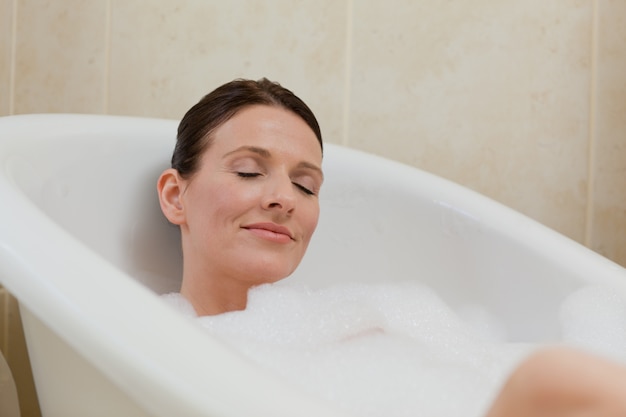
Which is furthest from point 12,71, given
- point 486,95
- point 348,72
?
point 486,95

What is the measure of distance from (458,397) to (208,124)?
21.1 inches

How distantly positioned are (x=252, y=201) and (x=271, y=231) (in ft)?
0.15

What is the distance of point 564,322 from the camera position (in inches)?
39.9

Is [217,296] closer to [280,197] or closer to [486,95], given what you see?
[280,197]

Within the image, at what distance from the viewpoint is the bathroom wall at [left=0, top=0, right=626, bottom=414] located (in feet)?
4.53

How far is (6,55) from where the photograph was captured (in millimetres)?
1619

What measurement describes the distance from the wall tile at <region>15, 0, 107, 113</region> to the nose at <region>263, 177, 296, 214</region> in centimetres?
69

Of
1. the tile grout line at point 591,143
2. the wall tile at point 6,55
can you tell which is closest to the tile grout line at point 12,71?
the wall tile at point 6,55

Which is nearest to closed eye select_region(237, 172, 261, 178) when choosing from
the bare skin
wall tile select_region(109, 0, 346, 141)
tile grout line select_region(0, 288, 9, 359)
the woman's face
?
the woman's face

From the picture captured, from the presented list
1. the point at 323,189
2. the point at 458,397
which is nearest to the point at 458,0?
the point at 323,189

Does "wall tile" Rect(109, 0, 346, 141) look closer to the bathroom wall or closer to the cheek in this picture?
the bathroom wall

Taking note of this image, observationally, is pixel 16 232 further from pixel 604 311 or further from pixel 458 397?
pixel 604 311

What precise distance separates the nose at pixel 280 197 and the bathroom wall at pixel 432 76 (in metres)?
0.49

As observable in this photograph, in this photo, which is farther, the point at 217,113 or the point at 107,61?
the point at 107,61
